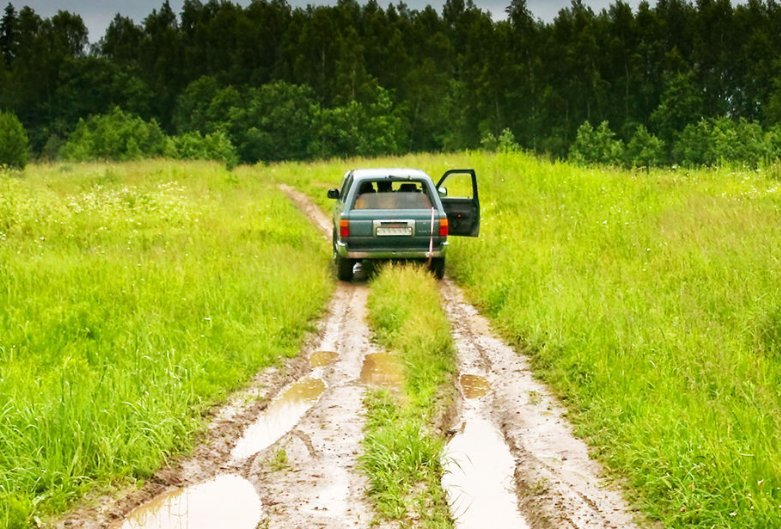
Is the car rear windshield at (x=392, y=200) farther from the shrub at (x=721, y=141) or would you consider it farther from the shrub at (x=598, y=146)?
the shrub at (x=598, y=146)

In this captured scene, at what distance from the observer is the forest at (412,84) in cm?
6681

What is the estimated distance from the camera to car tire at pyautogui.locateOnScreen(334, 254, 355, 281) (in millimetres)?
12617

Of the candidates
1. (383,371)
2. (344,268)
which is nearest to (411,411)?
(383,371)

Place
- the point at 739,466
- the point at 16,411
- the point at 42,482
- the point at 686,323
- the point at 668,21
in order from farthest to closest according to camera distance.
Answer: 1. the point at 668,21
2. the point at 686,323
3. the point at 16,411
4. the point at 42,482
5. the point at 739,466

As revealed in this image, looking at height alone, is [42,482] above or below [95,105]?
below

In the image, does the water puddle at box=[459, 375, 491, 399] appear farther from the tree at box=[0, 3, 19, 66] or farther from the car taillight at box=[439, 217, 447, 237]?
the tree at box=[0, 3, 19, 66]

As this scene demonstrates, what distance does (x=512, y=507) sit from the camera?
518cm

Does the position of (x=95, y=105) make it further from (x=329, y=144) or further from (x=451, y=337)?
(x=451, y=337)

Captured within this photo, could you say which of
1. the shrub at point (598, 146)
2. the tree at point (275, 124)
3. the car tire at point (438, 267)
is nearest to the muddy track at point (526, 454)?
the car tire at point (438, 267)

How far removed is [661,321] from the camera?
315 inches

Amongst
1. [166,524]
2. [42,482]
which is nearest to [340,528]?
Result: [166,524]

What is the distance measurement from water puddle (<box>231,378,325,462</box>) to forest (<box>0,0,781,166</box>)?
163 ft

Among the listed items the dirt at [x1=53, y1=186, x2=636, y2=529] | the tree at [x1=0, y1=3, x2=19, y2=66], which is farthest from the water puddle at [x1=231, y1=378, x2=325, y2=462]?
the tree at [x1=0, y1=3, x2=19, y2=66]

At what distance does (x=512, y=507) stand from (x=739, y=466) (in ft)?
4.61
